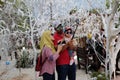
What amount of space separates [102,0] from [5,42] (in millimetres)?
4615

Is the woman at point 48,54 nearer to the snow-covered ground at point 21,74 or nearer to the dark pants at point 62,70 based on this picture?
the dark pants at point 62,70

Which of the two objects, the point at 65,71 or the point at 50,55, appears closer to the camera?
the point at 50,55

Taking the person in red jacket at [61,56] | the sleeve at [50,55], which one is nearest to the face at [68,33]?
the person in red jacket at [61,56]

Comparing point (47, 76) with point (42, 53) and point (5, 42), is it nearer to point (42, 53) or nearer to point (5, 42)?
point (42, 53)

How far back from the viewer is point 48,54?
5184 millimetres

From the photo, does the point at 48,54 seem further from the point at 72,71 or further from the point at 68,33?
the point at 72,71

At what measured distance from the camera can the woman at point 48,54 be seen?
518cm

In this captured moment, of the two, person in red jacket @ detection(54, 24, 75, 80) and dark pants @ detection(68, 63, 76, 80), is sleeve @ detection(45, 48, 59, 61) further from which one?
dark pants @ detection(68, 63, 76, 80)

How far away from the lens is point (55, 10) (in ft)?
67.4

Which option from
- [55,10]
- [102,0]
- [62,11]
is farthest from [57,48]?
[62,11]

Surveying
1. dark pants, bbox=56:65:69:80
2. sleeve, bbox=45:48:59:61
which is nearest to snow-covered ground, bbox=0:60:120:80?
dark pants, bbox=56:65:69:80

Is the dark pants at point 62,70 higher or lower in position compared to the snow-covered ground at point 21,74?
higher

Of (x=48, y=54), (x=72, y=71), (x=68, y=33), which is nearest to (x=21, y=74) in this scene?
(x=72, y=71)

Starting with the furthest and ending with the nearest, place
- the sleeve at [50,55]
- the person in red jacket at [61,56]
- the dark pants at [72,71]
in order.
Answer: the dark pants at [72,71], the person in red jacket at [61,56], the sleeve at [50,55]
